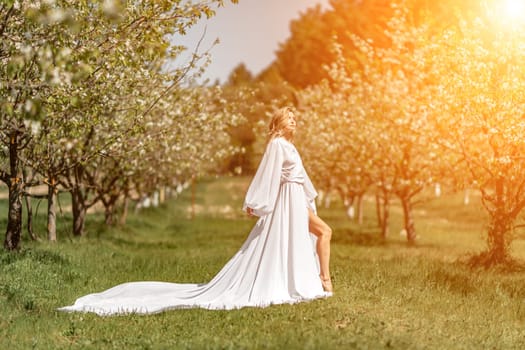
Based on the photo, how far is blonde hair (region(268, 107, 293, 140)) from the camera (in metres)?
11.4

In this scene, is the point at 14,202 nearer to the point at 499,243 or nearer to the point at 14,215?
the point at 14,215

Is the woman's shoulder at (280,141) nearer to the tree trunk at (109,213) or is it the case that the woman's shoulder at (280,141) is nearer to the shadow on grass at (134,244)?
the shadow on grass at (134,244)

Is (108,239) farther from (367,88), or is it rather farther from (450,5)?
(450,5)

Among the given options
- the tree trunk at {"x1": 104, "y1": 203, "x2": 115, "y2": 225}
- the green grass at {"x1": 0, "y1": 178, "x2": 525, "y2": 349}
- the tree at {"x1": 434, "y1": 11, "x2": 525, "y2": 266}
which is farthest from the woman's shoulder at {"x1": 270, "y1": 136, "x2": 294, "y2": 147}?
the tree trunk at {"x1": 104, "y1": 203, "x2": 115, "y2": 225}

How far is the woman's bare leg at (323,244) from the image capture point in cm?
1145

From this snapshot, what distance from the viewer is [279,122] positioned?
11.5 meters

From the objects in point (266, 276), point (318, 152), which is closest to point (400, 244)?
point (318, 152)

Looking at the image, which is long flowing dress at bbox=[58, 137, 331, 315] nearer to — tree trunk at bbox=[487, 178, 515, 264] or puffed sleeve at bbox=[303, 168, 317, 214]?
puffed sleeve at bbox=[303, 168, 317, 214]

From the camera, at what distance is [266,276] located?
36.7ft

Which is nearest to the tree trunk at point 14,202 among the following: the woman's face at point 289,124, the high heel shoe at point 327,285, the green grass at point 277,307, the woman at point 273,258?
the green grass at point 277,307

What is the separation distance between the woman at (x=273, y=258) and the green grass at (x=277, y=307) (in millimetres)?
404

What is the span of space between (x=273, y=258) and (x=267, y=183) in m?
1.14

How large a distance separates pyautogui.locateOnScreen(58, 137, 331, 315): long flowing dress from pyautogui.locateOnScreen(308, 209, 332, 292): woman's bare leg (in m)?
0.12

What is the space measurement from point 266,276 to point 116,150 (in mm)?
7287
